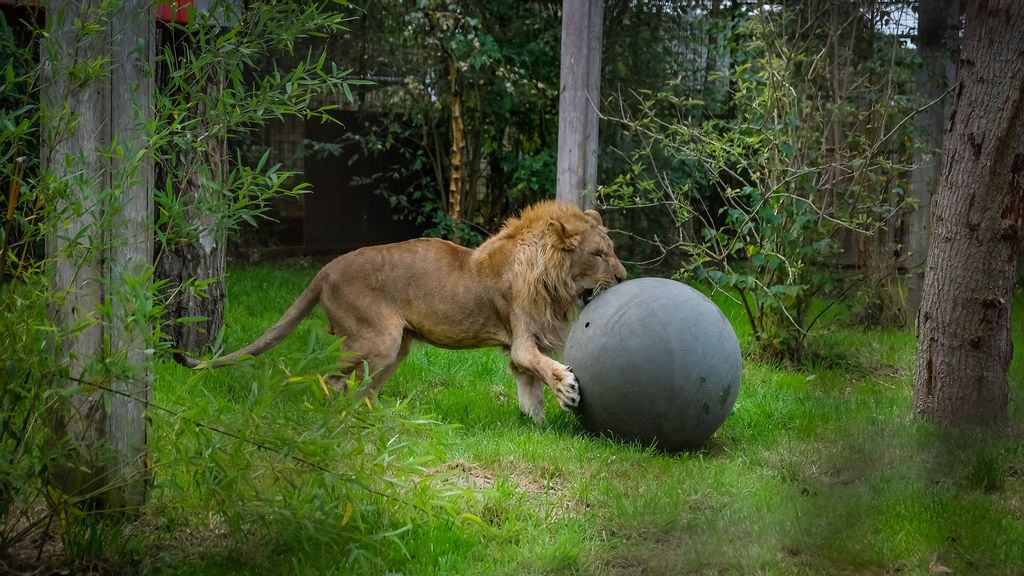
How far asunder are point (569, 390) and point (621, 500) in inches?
41.2

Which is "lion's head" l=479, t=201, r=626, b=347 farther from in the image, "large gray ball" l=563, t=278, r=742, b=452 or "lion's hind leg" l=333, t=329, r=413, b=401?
"lion's hind leg" l=333, t=329, r=413, b=401

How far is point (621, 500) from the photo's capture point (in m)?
4.02

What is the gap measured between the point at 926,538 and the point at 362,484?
74.3 inches

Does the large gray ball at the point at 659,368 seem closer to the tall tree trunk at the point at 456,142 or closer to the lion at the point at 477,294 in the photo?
the lion at the point at 477,294

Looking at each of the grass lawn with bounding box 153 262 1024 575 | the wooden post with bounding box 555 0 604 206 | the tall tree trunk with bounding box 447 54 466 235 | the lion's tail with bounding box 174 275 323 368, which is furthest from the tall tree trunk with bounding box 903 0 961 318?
the tall tree trunk with bounding box 447 54 466 235

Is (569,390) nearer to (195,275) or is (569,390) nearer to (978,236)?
(978,236)

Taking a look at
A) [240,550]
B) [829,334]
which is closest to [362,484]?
[240,550]

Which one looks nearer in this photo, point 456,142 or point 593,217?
point 593,217

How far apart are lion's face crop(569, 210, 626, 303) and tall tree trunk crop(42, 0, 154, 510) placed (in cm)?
257

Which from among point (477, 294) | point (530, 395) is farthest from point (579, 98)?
point (530, 395)

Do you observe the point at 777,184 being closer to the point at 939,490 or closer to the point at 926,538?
the point at 939,490

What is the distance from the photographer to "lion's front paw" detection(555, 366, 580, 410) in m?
5.00

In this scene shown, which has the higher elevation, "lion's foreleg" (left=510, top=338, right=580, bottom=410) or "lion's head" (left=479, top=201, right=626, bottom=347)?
"lion's head" (left=479, top=201, right=626, bottom=347)

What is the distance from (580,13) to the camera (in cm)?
666
